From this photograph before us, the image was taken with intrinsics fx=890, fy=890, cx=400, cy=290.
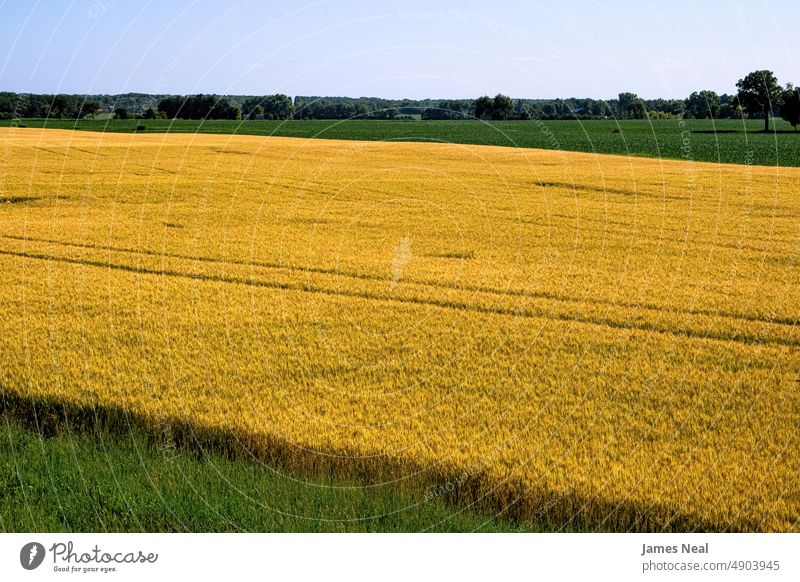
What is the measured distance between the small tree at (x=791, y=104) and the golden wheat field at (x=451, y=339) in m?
54.2

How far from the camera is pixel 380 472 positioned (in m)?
7.80

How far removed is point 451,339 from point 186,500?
591 centimetres

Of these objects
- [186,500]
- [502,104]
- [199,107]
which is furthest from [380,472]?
[199,107]

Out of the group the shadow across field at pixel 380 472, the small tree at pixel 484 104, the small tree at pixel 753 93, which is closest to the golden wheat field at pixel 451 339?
the shadow across field at pixel 380 472

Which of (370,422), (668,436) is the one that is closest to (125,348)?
(370,422)

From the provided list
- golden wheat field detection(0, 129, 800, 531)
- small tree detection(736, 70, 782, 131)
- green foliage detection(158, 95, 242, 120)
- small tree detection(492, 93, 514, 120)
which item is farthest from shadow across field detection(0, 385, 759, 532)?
small tree detection(736, 70, 782, 131)

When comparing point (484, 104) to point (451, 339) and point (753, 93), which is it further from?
point (451, 339)

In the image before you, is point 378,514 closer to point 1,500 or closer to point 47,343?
point 1,500

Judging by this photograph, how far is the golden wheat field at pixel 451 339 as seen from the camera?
7.82 metres

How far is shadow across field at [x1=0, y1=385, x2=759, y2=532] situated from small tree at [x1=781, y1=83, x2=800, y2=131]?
76.5 metres

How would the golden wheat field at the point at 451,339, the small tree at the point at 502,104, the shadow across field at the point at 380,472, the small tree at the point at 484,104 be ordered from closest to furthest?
the shadow across field at the point at 380,472 → the golden wheat field at the point at 451,339 → the small tree at the point at 502,104 → the small tree at the point at 484,104

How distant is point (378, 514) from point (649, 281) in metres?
11.0

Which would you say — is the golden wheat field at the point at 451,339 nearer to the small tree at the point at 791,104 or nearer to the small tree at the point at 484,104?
the small tree at the point at 484,104

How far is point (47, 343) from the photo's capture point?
11977 mm
